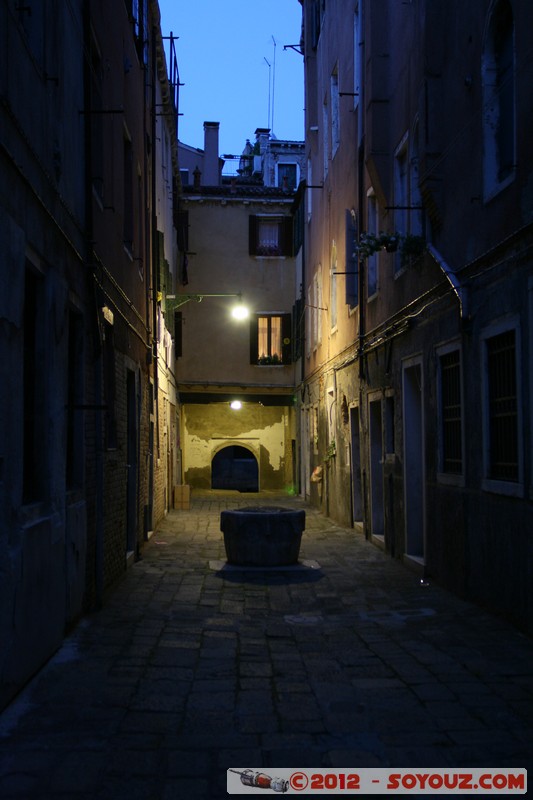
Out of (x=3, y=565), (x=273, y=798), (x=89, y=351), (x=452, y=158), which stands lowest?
(x=273, y=798)

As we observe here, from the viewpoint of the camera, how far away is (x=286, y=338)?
92.3 feet

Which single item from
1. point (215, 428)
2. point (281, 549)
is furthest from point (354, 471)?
point (215, 428)

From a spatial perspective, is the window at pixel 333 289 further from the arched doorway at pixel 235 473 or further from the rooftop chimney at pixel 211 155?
the rooftop chimney at pixel 211 155

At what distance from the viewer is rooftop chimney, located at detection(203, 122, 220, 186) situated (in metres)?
33.9

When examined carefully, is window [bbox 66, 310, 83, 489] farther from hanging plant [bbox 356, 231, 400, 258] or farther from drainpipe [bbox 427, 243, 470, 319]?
hanging plant [bbox 356, 231, 400, 258]

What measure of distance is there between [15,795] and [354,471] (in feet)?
41.5

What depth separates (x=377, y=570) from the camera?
1155cm

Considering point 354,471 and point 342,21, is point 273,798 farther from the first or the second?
point 342,21

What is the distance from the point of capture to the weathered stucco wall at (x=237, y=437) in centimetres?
3012

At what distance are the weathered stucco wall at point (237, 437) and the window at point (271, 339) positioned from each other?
2.50 metres

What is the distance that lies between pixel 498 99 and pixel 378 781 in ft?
20.5

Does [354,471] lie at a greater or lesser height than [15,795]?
greater

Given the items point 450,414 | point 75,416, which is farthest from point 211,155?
point 75,416

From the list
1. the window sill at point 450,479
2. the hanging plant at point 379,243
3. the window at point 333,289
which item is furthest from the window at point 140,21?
the window sill at point 450,479
